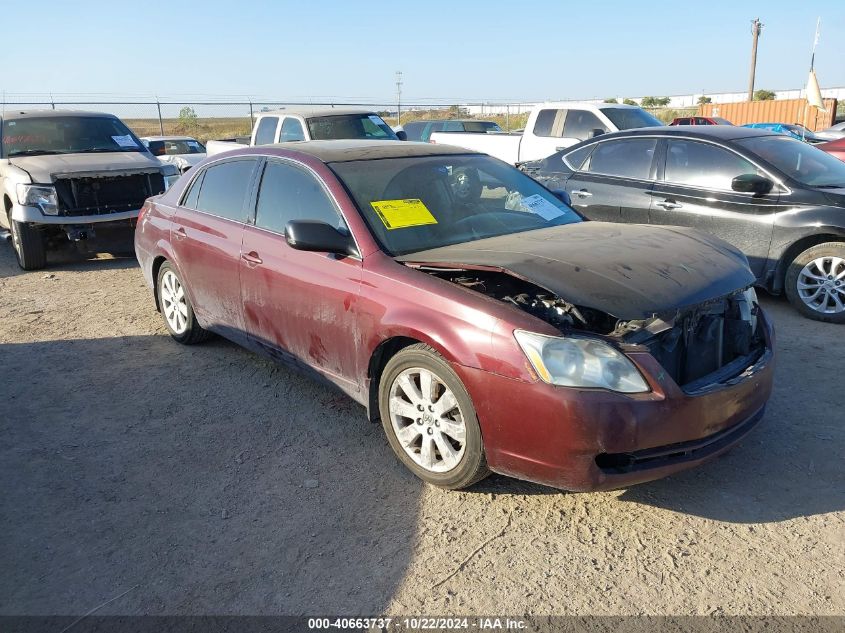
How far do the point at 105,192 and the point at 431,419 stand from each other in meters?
7.05

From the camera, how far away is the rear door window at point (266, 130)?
39.3ft

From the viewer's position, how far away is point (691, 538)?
10.3ft

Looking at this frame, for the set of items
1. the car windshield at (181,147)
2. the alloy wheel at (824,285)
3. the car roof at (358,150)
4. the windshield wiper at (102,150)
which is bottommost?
the alloy wheel at (824,285)

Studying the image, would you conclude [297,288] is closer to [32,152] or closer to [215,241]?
[215,241]

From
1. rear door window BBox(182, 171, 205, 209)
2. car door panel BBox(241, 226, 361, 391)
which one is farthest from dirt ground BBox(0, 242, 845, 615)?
rear door window BBox(182, 171, 205, 209)

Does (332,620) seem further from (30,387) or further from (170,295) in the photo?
(170,295)

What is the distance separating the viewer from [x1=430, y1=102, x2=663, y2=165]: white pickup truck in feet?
40.4

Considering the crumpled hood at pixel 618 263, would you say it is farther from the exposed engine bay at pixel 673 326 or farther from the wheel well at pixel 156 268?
the wheel well at pixel 156 268

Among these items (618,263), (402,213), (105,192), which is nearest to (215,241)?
(402,213)

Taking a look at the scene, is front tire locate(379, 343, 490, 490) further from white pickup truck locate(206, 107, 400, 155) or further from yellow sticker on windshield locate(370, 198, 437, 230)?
white pickup truck locate(206, 107, 400, 155)

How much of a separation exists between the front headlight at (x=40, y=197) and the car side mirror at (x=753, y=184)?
7.61m

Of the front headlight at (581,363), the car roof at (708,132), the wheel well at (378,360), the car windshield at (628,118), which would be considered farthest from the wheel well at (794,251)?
the car windshield at (628,118)

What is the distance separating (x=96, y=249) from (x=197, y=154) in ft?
29.9

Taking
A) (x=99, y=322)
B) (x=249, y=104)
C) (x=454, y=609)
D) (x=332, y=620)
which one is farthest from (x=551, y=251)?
(x=249, y=104)
